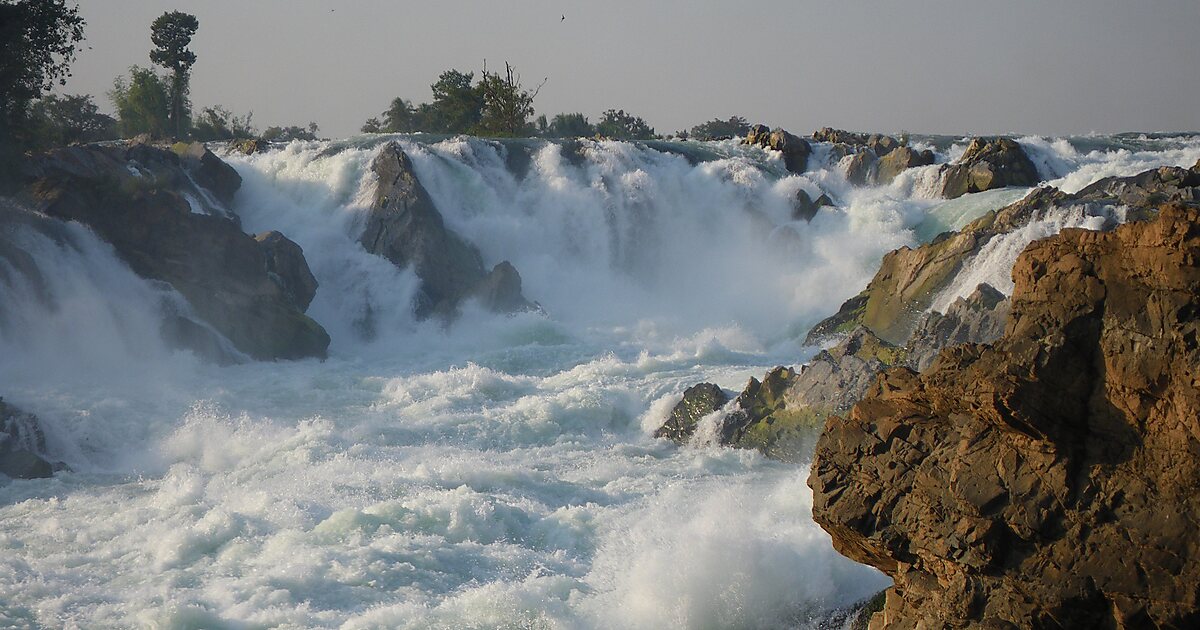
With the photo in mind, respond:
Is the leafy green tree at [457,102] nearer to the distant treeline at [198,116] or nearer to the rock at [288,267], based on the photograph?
the distant treeline at [198,116]

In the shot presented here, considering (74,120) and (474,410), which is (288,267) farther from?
(74,120)

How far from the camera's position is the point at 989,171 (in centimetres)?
3231

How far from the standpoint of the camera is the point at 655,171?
3538 centimetres

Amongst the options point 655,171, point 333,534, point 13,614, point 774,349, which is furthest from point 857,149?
point 13,614

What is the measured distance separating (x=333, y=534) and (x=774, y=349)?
14.7 metres

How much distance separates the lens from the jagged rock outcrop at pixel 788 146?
38.1 metres

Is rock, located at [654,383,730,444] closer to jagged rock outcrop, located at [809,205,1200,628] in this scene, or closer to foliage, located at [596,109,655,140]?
jagged rock outcrop, located at [809,205,1200,628]

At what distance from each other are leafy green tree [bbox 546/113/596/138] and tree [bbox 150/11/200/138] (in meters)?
20.3

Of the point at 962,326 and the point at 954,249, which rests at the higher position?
the point at 954,249

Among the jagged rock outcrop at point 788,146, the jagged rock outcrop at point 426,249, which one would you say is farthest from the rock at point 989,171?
the jagged rock outcrop at point 426,249

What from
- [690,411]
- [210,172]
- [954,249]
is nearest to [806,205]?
[954,249]

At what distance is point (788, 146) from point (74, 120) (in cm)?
3307

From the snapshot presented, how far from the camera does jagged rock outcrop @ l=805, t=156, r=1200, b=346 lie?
2166 cm

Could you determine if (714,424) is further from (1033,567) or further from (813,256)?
(813,256)
